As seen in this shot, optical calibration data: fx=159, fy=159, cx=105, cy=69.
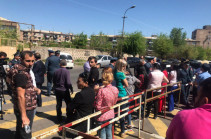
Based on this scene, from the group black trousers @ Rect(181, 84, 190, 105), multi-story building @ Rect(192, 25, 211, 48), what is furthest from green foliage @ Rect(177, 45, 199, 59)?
multi-story building @ Rect(192, 25, 211, 48)

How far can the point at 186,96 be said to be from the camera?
663 centimetres

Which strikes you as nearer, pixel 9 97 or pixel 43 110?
pixel 43 110

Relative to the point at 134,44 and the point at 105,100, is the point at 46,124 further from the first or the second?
the point at 134,44

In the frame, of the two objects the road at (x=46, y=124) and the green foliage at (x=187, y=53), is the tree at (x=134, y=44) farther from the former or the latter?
the road at (x=46, y=124)

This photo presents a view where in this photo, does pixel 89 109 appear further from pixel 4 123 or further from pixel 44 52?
pixel 44 52

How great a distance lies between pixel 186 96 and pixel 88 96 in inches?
202

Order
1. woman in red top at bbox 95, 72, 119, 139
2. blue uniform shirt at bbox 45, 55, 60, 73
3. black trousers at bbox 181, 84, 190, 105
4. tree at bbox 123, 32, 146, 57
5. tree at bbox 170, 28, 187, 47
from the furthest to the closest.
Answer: tree at bbox 170, 28, 187, 47 → tree at bbox 123, 32, 146, 57 → blue uniform shirt at bbox 45, 55, 60, 73 → black trousers at bbox 181, 84, 190, 105 → woman in red top at bbox 95, 72, 119, 139

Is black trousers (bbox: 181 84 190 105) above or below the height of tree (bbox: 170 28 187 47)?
below

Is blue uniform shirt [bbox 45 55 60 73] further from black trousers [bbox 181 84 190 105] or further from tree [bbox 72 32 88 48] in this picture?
tree [bbox 72 32 88 48]

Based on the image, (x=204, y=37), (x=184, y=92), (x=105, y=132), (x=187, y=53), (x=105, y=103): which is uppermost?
(x=204, y=37)

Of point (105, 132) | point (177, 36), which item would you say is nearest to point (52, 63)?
point (105, 132)

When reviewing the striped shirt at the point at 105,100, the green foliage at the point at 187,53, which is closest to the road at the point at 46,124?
the striped shirt at the point at 105,100

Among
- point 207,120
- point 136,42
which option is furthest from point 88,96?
point 136,42

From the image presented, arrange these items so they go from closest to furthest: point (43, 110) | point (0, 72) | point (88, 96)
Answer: point (88, 96) < point (0, 72) < point (43, 110)
